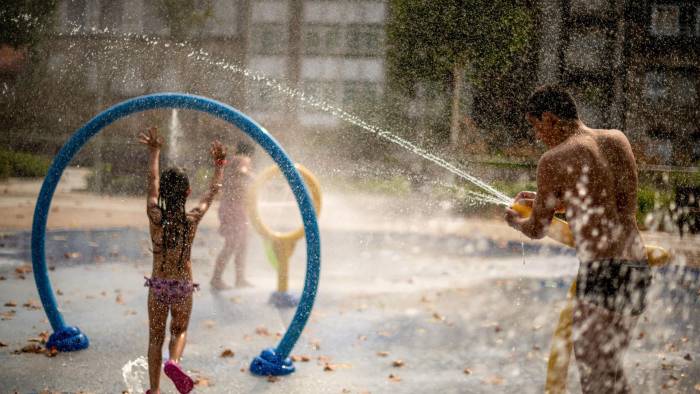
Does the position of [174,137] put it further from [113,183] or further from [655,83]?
[655,83]

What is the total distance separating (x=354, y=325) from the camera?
5840 millimetres

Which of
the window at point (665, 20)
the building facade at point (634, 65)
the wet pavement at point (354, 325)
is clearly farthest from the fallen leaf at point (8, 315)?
the window at point (665, 20)

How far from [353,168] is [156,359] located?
1454cm

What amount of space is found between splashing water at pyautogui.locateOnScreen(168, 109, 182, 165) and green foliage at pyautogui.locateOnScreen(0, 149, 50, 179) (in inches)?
155

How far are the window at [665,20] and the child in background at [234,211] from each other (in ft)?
41.9

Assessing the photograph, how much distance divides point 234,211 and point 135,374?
2.89 meters

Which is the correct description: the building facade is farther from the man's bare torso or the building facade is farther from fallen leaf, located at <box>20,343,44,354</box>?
fallen leaf, located at <box>20,343,44,354</box>

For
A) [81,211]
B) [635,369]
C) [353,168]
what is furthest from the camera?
[353,168]

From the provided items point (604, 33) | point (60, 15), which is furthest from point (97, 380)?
point (60, 15)

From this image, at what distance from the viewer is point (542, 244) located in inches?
469

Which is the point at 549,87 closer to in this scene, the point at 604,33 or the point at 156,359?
the point at 156,359

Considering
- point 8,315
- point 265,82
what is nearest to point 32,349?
point 8,315

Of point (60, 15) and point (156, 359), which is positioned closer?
point (156, 359)

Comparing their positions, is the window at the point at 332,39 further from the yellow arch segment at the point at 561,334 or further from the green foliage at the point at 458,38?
the yellow arch segment at the point at 561,334
